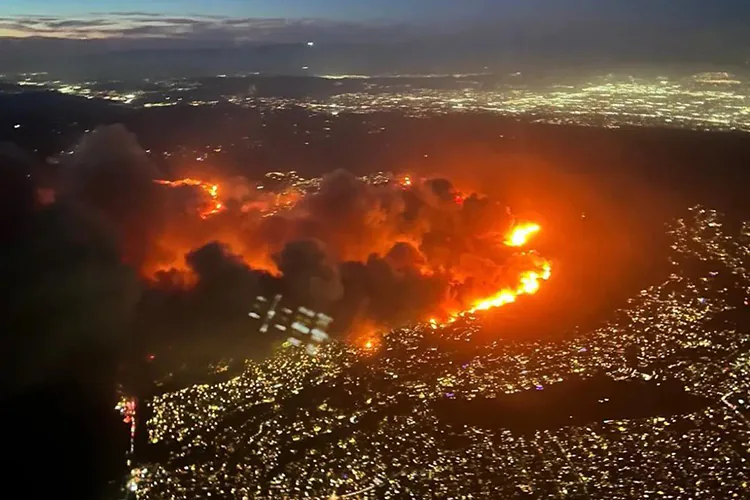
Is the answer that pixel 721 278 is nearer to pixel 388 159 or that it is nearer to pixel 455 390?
pixel 455 390

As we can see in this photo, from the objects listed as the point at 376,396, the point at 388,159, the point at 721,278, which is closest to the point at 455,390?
the point at 376,396

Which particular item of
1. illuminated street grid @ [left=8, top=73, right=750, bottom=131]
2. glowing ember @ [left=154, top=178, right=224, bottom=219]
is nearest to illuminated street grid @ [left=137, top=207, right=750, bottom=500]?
glowing ember @ [left=154, top=178, right=224, bottom=219]

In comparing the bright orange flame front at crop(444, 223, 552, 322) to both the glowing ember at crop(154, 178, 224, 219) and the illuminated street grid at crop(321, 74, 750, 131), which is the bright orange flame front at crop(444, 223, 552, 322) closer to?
the glowing ember at crop(154, 178, 224, 219)

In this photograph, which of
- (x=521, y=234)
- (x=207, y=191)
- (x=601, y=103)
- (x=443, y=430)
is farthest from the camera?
(x=601, y=103)

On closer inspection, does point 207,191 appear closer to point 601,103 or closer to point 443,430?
point 443,430

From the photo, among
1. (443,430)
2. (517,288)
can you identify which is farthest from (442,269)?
(443,430)

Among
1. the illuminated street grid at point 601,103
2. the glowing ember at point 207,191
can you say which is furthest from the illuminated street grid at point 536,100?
the glowing ember at point 207,191

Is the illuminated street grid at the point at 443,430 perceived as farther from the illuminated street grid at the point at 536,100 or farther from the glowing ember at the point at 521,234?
the illuminated street grid at the point at 536,100
